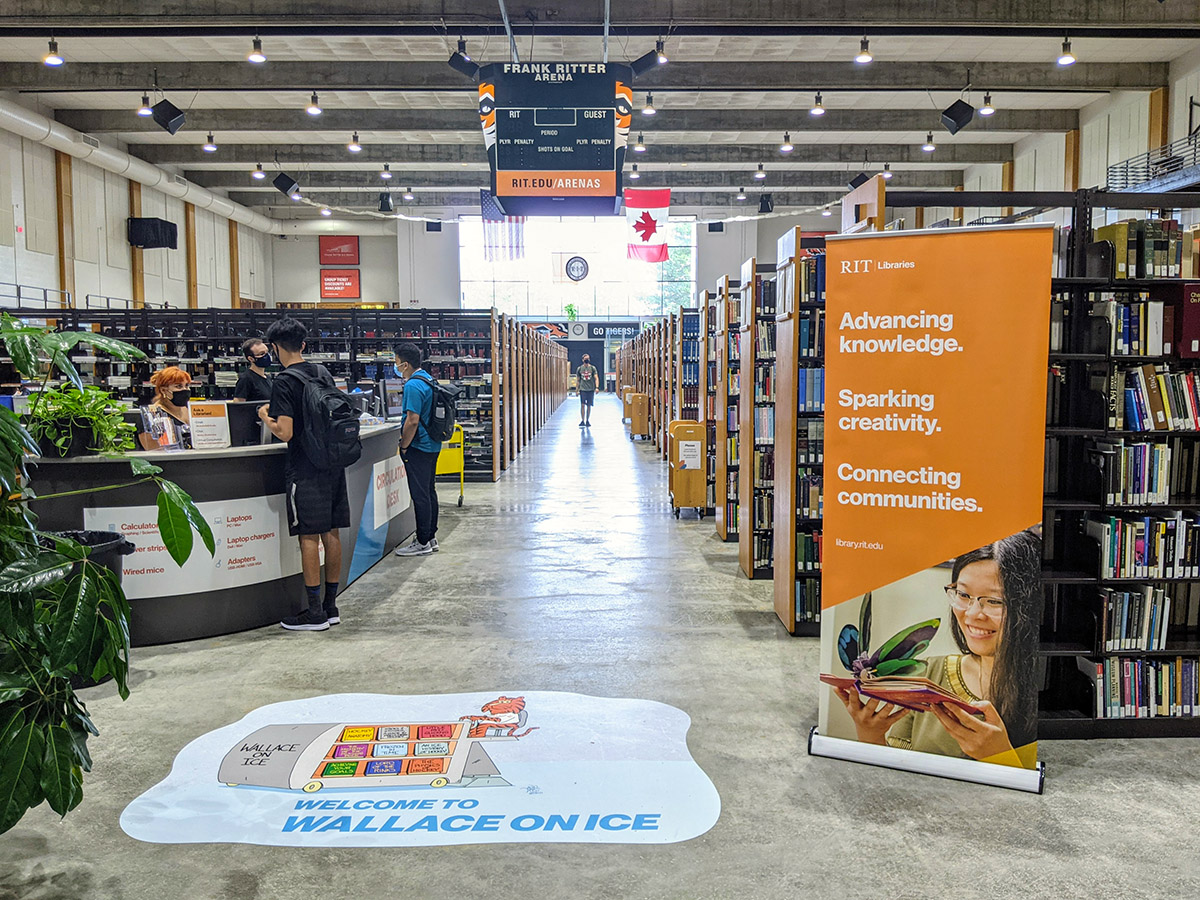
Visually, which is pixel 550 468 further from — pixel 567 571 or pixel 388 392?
pixel 567 571

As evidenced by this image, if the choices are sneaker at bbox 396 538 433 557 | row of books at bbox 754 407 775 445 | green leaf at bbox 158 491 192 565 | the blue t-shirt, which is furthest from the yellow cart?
green leaf at bbox 158 491 192 565

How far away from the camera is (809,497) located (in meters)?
5.08

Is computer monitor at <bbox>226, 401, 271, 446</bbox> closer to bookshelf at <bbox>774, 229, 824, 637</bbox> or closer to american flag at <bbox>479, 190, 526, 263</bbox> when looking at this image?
bookshelf at <bbox>774, 229, 824, 637</bbox>

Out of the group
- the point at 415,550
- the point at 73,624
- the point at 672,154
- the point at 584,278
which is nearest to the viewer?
the point at 73,624

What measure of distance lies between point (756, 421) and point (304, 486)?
334cm

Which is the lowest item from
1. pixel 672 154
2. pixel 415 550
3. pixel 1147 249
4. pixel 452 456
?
pixel 415 550

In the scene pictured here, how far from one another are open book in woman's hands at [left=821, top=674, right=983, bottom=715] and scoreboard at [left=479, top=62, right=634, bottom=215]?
5908 mm

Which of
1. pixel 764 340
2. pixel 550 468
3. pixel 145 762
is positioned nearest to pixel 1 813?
pixel 145 762

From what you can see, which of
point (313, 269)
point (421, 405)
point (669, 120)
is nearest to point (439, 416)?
point (421, 405)

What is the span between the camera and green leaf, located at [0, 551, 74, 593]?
2.06 m

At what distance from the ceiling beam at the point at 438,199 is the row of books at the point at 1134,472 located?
2189 centimetres

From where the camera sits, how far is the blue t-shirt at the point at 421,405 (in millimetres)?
6730

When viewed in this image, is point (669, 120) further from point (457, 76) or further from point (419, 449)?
point (419, 449)

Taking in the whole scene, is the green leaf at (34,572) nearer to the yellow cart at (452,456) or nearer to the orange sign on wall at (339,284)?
the yellow cart at (452,456)
